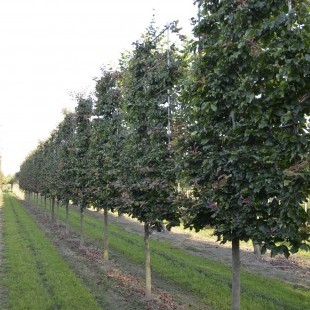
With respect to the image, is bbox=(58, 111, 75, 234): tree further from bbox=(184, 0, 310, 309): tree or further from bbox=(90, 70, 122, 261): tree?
bbox=(184, 0, 310, 309): tree

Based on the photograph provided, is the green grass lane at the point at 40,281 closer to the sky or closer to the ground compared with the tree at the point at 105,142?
closer to the ground

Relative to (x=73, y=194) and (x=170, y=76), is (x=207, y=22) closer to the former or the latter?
(x=170, y=76)

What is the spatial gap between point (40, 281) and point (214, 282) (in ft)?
16.0

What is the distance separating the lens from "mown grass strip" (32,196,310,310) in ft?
28.7

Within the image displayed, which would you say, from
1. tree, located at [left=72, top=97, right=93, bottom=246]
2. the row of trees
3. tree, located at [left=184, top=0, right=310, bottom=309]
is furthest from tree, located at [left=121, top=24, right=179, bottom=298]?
tree, located at [left=72, top=97, right=93, bottom=246]

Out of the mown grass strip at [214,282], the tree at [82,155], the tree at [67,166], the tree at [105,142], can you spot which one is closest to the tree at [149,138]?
the mown grass strip at [214,282]

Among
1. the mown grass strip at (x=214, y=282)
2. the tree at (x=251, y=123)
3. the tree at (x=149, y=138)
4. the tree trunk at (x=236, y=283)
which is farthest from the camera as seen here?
the mown grass strip at (x=214, y=282)

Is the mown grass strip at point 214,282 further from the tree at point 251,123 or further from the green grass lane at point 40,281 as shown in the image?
the tree at point 251,123

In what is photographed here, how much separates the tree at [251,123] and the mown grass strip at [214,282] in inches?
154

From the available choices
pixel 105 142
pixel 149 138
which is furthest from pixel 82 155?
pixel 149 138

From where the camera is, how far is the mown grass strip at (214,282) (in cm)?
876

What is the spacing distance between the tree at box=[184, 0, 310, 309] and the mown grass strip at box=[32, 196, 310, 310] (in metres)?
3.92

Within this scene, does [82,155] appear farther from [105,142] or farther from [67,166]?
[105,142]

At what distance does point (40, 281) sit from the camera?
10117 mm
